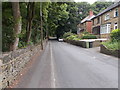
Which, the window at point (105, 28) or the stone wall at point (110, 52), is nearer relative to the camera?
the stone wall at point (110, 52)

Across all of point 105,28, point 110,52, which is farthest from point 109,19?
point 110,52

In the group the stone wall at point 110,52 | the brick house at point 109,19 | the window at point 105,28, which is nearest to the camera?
the stone wall at point 110,52

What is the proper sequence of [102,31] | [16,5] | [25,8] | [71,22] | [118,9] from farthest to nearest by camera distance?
[71,22] → [102,31] → [118,9] → [25,8] → [16,5]

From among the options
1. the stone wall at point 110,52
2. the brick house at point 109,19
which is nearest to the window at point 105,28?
the brick house at point 109,19

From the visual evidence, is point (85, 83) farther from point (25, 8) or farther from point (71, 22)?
point (71, 22)

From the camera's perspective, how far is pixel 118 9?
32.0 metres

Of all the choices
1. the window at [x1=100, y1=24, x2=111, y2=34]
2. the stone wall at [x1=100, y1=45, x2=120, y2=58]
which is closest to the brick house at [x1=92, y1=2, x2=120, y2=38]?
the window at [x1=100, y1=24, x2=111, y2=34]

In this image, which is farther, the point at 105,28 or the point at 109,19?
the point at 105,28

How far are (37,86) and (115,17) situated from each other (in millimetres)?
31726

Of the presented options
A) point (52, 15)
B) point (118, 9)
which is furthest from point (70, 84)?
point (118, 9)

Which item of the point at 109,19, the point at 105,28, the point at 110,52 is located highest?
the point at 109,19

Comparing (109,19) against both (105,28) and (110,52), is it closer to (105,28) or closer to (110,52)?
(105,28)

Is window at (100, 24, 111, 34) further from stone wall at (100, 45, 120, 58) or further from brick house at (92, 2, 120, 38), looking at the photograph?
stone wall at (100, 45, 120, 58)

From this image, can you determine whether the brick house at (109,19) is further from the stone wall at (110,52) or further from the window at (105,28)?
the stone wall at (110,52)
